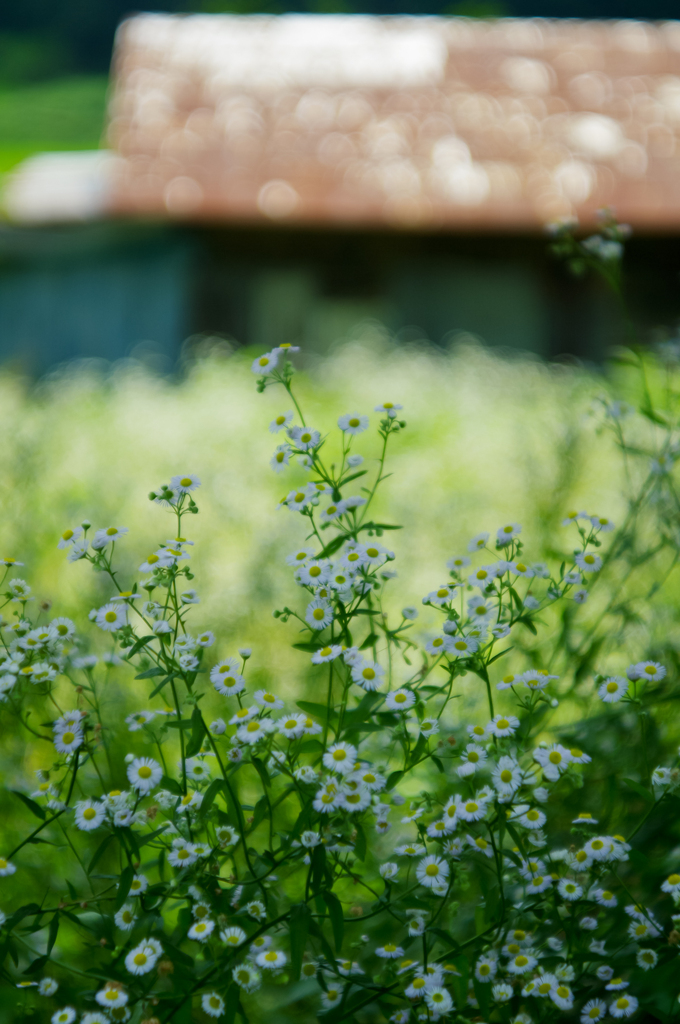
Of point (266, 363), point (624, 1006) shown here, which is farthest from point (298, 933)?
point (266, 363)

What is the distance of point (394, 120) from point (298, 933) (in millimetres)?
7277

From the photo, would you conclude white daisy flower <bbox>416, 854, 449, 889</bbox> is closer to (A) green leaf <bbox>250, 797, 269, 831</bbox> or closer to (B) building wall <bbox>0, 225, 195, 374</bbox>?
(A) green leaf <bbox>250, 797, 269, 831</bbox>

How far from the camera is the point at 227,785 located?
100 cm

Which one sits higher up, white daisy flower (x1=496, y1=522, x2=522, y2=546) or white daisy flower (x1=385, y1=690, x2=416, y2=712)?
white daisy flower (x1=496, y1=522, x2=522, y2=546)

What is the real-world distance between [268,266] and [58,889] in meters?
6.13

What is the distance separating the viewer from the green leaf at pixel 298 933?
3.20ft

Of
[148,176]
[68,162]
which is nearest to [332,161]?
[148,176]

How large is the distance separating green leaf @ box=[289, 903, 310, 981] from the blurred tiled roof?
6184mm

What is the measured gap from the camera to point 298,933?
997 millimetres

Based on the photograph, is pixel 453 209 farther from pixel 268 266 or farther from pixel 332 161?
pixel 268 266

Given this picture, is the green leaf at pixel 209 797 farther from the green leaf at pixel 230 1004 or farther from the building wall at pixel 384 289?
the building wall at pixel 384 289

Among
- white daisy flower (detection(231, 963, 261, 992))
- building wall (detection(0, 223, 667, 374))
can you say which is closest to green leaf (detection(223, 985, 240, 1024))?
white daisy flower (detection(231, 963, 261, 992))

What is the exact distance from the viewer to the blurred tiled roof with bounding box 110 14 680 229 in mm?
6664

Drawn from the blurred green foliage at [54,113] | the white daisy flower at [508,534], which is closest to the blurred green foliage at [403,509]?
the white daisy flower at [508,534]
